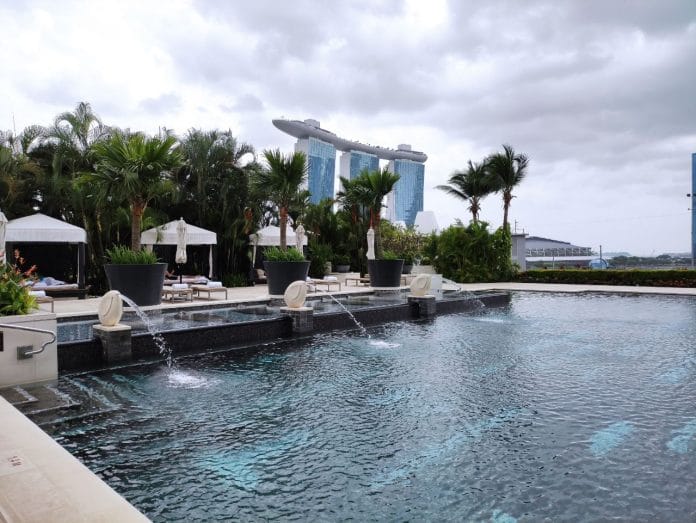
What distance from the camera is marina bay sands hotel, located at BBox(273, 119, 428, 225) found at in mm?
54375

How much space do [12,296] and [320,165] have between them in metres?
52.1

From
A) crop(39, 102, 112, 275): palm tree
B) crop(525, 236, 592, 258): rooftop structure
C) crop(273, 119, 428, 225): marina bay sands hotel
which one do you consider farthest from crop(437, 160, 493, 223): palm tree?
crop(273, 119, 428, 225): marina bay sands hotel

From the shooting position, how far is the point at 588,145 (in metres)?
25.9

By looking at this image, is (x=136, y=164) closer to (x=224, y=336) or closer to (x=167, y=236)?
(x=167, y=236)

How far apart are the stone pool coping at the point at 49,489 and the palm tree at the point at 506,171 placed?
21.5 meters

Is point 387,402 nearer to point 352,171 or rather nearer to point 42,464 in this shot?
point 42,464

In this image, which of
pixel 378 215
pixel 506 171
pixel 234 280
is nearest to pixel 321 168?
pixel 506 171

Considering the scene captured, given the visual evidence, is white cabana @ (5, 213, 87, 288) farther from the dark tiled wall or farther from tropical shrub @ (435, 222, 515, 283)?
tropical shrub @ (435, 222, 515, 283)

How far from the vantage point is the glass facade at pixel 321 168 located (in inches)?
2174

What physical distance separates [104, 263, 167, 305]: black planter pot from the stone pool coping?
6784 millimetres

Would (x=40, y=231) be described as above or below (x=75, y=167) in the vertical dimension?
below

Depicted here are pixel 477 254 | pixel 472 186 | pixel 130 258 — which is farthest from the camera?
pixel 472 186

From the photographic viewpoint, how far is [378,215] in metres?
18.1

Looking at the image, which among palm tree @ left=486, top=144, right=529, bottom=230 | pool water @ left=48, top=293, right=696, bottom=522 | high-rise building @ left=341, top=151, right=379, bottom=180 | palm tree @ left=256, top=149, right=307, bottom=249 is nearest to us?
pool water @ left=48, top=293, right=696, bottom=522
